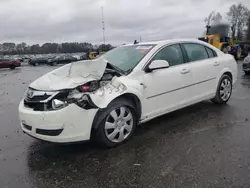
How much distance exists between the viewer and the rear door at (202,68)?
4500 mm

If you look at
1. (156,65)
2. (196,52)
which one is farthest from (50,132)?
(196,52)

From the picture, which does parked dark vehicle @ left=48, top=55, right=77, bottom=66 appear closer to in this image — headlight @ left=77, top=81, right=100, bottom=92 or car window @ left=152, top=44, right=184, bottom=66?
car window @ left=152, top=44, right=184, bottom=66

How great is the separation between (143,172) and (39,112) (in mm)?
1512

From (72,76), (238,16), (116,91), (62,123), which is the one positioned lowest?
(62,123)

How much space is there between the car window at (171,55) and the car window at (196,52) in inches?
9.6

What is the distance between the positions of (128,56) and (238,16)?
6950cm

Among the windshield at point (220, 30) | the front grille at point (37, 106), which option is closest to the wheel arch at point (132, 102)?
the front grille at point (37, 106)

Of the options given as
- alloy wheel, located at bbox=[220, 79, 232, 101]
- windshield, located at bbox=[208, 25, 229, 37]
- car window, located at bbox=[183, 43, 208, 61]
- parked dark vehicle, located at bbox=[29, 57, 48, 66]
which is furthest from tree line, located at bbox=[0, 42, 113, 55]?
car window, located at bbox=[183, 43, 208, 61]

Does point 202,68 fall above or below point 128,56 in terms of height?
below

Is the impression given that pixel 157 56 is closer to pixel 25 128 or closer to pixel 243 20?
pixel 25 128

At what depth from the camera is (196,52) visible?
471 centimetres

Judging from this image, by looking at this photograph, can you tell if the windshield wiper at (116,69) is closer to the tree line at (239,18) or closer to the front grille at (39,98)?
the front grille at (39,98)

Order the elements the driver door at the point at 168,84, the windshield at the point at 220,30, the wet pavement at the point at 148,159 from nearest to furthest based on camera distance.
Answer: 1. the wet pavement at the point at 148,159
2. the driver door at the point at 168,84
3. the windshield at the point at 220,30

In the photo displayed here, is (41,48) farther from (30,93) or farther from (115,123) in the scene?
(115,123)
